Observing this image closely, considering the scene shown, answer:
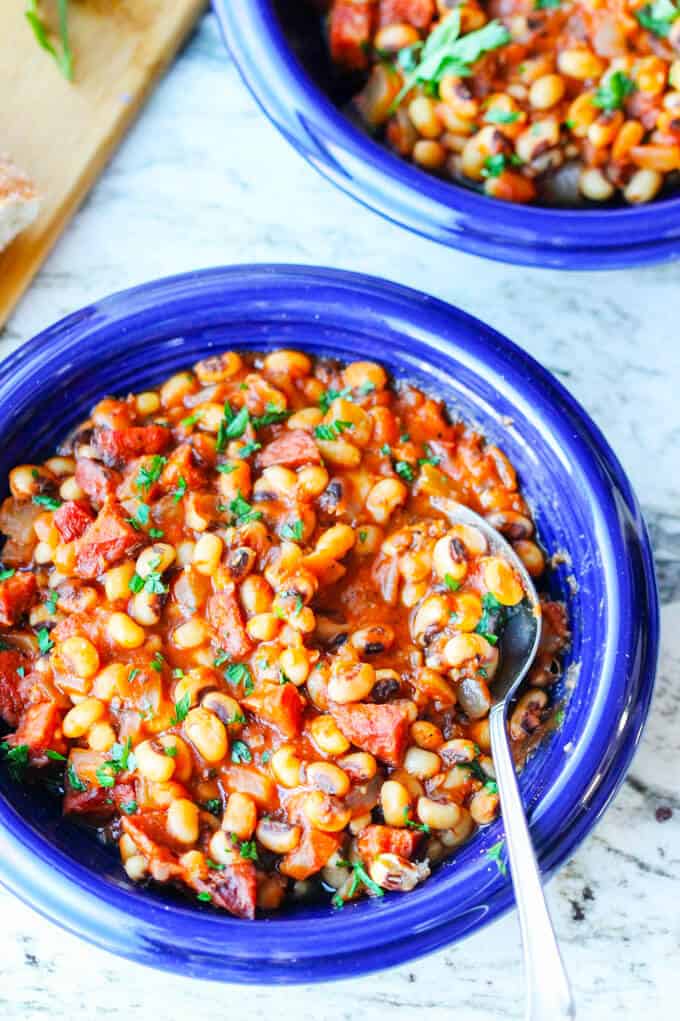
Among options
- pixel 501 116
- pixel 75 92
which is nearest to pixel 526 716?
pixel 501 116

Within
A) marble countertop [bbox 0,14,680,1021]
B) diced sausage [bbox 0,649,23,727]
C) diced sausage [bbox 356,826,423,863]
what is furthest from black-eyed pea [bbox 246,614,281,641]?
marble countertop [bbox 0,14,680,1021]

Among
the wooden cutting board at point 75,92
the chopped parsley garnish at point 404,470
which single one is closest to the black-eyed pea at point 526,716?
the chopped parsley garnish at point 404,470

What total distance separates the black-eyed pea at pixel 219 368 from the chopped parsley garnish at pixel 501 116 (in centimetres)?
102

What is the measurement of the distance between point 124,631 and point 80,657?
0.12 metres

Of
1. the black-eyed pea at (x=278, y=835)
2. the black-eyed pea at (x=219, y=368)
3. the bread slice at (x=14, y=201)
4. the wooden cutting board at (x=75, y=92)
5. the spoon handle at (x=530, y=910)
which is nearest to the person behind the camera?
the spoon handle at (x=530, y=910)

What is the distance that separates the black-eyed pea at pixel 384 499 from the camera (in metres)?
3.14

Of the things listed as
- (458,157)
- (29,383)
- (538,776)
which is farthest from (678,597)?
(29,383)

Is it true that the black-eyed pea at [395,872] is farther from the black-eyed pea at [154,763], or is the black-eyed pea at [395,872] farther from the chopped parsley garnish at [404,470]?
the chopped parsley garnish at [404,470]

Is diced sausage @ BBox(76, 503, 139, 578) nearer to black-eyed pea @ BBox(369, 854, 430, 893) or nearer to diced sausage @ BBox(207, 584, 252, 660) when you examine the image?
diced sausage @ BBox(207, 584, 252, 660)

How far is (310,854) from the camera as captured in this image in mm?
2918

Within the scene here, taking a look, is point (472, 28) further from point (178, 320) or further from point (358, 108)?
point (178, 320)

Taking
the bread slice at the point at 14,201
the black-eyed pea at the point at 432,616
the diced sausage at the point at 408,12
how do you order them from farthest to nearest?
the diced sausage at the point at 408,12, the bread slice at the point at 14,201, the black-eyed pea at the point at 432,616

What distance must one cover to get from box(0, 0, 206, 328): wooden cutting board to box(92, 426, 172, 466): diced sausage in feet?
2.65

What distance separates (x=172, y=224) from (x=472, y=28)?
1058 mm
